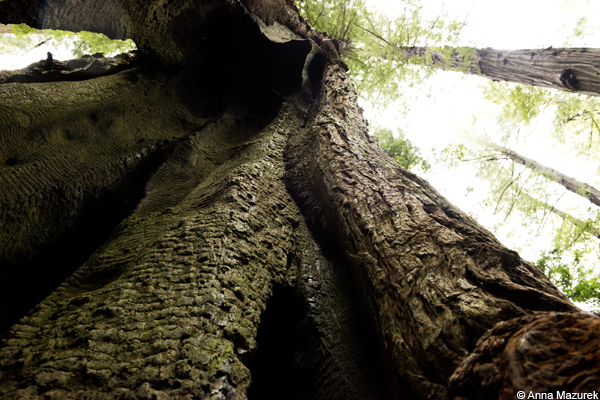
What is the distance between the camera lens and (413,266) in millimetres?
1559

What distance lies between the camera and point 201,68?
15.1 ft

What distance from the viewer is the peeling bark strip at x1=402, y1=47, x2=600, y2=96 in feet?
10.2

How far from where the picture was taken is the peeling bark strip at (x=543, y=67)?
10.2ft

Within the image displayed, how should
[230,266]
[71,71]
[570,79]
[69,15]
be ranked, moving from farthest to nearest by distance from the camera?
[71,71], [69,15], [570,79], [230,266]

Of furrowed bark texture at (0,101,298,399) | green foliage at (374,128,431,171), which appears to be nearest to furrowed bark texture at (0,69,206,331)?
furrowed bark texture at (0,101,298,399)

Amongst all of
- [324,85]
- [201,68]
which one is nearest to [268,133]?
[324,85]

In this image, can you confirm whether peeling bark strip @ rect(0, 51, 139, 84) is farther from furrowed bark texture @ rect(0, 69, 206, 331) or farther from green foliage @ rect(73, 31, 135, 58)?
furrowed bark texture @ rect(0, 69, 206, 331)

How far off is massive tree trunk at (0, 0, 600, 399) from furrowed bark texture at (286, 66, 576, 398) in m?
0.01

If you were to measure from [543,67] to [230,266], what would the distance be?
452 centimetres

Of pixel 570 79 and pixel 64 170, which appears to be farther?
pixel 570 79

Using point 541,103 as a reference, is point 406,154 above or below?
below

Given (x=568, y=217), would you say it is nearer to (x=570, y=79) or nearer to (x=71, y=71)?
(x=570, y=79)

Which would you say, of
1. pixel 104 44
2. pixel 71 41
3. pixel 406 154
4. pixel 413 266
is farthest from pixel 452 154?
pixel 71 41

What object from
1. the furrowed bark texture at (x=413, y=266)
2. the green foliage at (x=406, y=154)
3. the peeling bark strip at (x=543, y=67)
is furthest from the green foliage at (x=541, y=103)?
the furrowed bark texture at (x=413, y=266)
